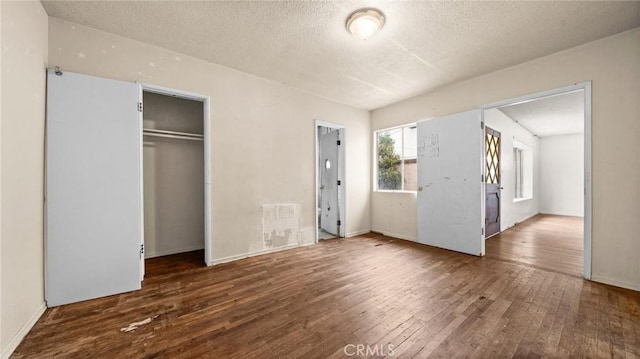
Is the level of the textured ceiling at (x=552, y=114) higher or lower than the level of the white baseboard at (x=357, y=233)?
higher

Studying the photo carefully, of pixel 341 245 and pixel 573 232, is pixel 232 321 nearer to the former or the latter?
pixel 341 245

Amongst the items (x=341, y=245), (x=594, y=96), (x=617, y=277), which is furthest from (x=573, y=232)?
(x=341, y=245)

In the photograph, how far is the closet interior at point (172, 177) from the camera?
11.6ft

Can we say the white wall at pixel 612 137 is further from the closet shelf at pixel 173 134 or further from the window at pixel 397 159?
the closet shelf at pixel 173 134

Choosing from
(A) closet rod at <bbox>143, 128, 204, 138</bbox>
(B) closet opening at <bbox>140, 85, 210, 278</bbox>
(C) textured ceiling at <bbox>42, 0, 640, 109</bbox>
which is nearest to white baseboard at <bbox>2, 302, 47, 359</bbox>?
(B) closet opening at <bbox>140, 85, 210, 278</bbox>

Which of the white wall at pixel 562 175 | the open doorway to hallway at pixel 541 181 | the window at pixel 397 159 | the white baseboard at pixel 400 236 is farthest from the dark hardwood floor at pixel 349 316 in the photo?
the white wall at pixel 562 175

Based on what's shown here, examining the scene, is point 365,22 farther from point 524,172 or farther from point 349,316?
point 524,172

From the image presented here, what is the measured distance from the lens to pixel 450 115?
3.81 meters

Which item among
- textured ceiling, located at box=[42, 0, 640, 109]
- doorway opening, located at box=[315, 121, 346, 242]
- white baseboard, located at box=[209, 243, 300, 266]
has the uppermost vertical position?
textured ceiling, located at box=[42, 0, 640, 109]

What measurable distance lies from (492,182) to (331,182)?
3348mm

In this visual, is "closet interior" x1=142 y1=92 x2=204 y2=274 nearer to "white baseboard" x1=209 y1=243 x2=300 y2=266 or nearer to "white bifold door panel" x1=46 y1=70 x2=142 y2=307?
"white baseboard" x1=209 y1=243 x2=300 y2=266

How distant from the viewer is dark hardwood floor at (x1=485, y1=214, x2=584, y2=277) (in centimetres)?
319

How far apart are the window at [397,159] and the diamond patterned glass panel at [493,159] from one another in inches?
60.8

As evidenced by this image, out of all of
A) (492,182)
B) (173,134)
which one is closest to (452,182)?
(492,182)
